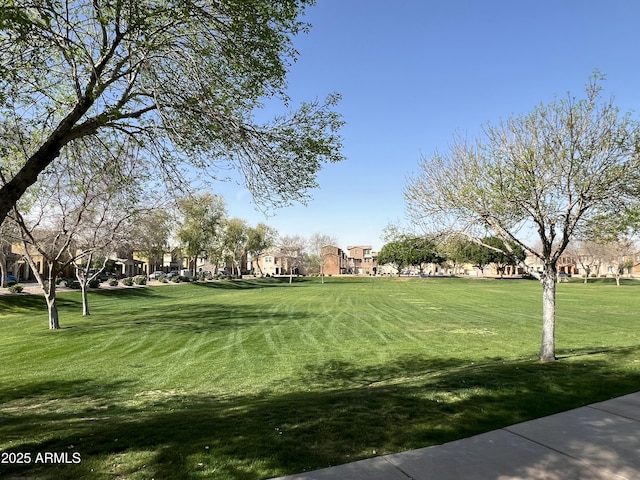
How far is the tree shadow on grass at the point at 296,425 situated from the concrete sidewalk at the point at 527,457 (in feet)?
0.81

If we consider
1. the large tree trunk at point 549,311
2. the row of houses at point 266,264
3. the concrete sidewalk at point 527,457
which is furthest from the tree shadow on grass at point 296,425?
the row of houses at point 266,264

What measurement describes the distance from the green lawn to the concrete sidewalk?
0.27m

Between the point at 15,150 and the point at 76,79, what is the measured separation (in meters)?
2.79

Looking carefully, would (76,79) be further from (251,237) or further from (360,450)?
(251,237)

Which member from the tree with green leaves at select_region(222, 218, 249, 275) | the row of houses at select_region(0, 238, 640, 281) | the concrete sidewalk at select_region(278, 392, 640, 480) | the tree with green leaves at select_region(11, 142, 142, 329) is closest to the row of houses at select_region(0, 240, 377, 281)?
the row of houses at select_region(0, 238, 640, 281)

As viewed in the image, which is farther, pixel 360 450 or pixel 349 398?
pixel 349 398

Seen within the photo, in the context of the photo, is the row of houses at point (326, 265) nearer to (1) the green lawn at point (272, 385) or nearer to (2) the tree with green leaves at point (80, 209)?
(2) the tree with green leaves at point (80, 209)

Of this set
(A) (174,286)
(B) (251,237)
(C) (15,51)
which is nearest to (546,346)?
(C) (15,51)

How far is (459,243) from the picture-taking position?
37.0ft

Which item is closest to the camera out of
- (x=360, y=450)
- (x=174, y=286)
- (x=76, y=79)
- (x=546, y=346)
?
(x=360, y=450)

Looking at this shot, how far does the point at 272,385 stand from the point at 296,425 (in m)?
5.20

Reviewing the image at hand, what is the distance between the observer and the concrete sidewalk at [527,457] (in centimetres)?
369

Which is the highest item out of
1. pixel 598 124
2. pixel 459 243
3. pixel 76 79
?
pixel 598 124

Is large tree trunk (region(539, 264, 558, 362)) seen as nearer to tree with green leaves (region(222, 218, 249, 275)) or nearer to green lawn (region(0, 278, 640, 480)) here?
green lawn (region(0, 278, 640, 480))
